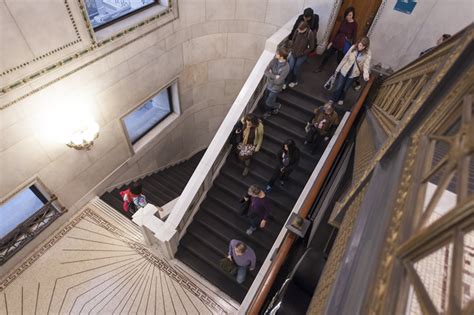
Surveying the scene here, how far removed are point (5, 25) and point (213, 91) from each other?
579 cm

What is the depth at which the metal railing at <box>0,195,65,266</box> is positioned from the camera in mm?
5133

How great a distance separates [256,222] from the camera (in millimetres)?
5336

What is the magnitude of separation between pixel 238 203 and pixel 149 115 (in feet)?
13.1

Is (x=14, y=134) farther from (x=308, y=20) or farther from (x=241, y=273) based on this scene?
(x=308, y=20)

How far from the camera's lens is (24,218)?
18.1ft

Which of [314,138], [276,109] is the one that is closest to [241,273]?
[314,138]

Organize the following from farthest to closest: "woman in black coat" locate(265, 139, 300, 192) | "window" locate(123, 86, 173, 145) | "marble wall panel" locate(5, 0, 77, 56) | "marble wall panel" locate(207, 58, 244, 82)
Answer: "marble wall panel" locate(207, 58, 244, 82) < "window" locate(123, 86, 173, 145) < "woman in black coat" locate(265, 139, 300, 192) < "marble wall panel" locate(5, 0, 77, 56)

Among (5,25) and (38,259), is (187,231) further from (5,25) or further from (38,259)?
(5,25)

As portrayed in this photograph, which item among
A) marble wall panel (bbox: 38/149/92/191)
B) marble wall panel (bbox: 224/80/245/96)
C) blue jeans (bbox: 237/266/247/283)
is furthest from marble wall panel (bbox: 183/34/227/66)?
blue jeans (bbox: 237/266/247/283)

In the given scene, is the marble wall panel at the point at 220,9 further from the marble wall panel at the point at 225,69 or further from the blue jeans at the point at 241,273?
the blue jeans at the point at 241,273

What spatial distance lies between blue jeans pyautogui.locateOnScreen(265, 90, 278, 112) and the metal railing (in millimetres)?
4721

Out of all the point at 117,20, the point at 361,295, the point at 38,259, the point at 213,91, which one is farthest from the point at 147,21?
the point at 361,295

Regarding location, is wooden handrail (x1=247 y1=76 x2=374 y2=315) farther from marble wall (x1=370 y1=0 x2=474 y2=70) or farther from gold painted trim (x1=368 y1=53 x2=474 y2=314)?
gold painted trim (x1=368 y1=53 x2=474 y2=314)

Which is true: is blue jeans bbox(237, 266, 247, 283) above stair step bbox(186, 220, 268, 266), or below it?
below
